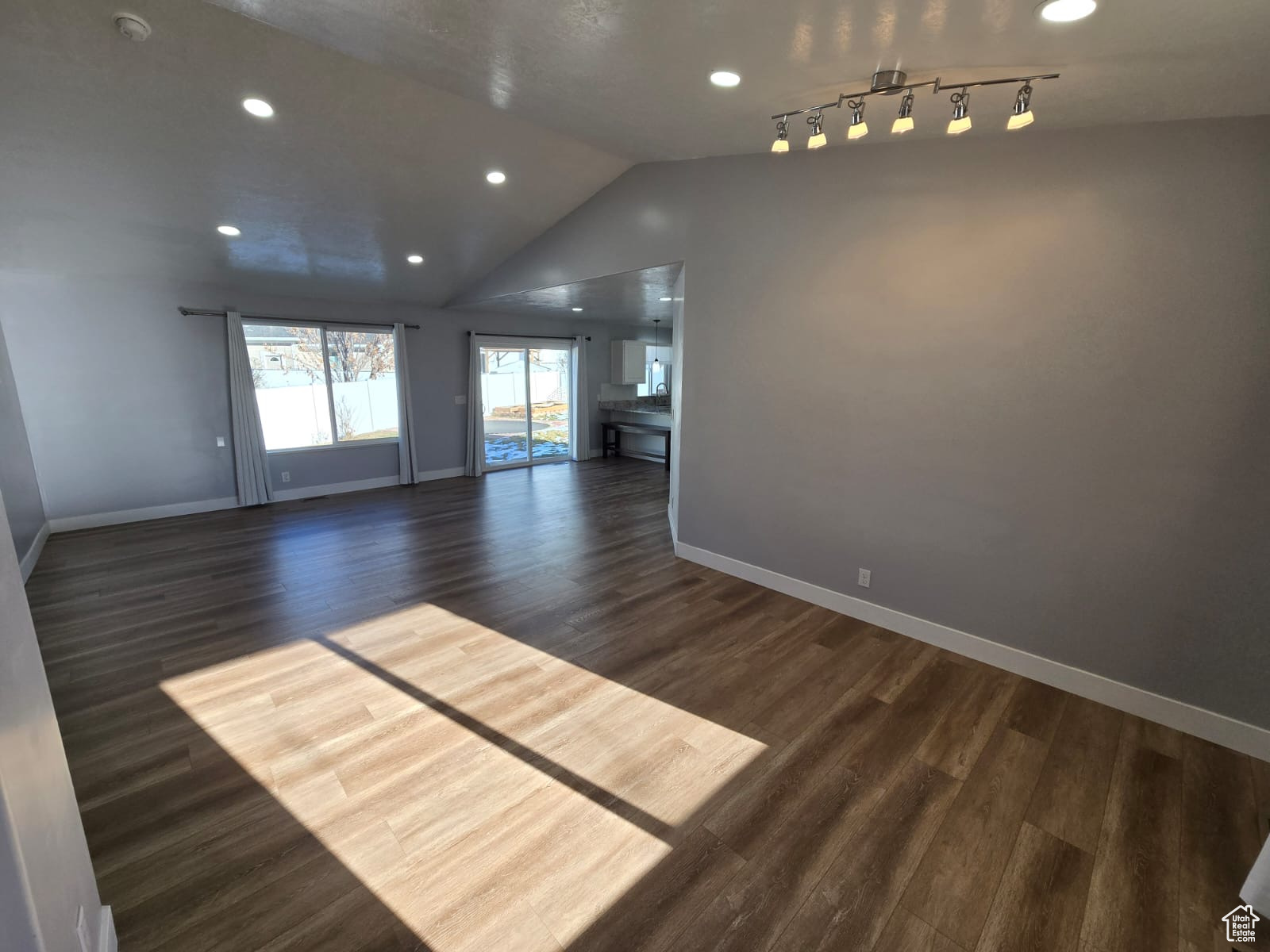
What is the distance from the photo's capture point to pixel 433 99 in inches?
123

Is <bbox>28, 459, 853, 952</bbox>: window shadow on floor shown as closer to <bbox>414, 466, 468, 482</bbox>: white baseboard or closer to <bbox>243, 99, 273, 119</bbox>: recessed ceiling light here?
<bbox>414, 466, 468, 482</bbox>: white baseboard

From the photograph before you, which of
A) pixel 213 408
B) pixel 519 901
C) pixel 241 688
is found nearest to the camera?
pixel 519 901

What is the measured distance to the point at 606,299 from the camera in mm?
6168

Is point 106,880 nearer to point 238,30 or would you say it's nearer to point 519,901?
point 519,901

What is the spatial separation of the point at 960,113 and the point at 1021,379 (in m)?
1.29

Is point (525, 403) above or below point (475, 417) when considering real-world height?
above

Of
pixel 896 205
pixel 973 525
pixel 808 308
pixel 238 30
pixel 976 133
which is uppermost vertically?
pixel 238 30

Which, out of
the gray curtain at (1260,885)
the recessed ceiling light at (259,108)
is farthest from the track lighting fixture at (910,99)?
the recessed ceiling light at (259,108)

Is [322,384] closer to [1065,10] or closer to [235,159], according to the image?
[235,159]

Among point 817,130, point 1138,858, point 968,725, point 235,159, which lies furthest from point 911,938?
point 235,159

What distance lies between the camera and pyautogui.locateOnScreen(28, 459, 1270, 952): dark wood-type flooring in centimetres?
153

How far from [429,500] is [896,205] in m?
5.72

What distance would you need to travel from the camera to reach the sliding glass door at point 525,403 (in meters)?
8.05

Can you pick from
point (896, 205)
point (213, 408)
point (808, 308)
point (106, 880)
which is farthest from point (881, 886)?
point (213, 408)
